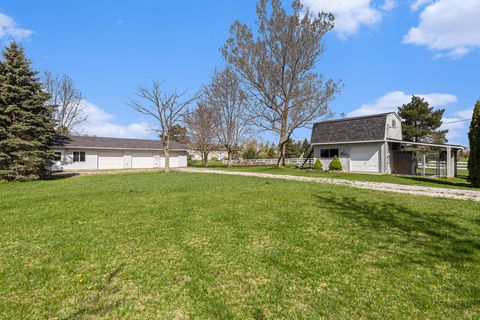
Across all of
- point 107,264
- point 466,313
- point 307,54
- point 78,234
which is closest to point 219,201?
point 78,234

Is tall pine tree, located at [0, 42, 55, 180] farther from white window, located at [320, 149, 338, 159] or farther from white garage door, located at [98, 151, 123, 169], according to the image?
white window, located at [320, 149, 338, 159]

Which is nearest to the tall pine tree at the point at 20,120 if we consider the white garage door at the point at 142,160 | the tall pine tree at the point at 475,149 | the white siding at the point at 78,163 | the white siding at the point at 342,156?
the white siding at the point at 78,163

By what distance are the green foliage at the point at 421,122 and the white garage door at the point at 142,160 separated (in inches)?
1562

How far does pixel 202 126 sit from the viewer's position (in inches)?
1473

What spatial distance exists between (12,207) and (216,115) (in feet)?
94.2

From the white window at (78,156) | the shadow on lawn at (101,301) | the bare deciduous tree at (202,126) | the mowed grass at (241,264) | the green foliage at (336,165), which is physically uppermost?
the bare deciduous tree at (202,126)

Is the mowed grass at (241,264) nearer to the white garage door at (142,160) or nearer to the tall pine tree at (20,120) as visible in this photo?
the tall pine tree at (20,120)

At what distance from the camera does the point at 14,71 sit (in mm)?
15922

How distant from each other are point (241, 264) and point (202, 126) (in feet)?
115

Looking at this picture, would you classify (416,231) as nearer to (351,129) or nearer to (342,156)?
(342,156)

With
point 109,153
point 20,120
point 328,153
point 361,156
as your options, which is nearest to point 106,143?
point 109,153

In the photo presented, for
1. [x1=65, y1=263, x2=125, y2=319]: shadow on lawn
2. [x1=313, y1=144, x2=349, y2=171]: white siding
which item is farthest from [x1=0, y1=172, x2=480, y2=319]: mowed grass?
[x1=313, y1=144, x2=349, y2=171]: white siding

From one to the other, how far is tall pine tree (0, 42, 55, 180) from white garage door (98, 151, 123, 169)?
14.8 metres

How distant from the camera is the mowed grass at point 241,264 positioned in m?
2.58
